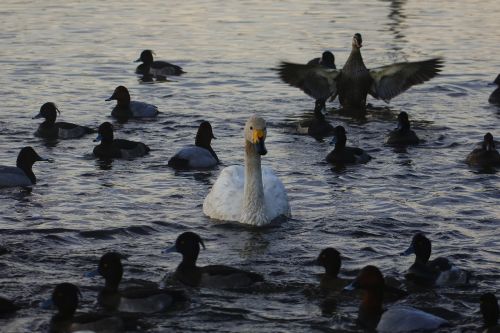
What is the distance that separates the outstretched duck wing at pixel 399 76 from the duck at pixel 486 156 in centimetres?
570

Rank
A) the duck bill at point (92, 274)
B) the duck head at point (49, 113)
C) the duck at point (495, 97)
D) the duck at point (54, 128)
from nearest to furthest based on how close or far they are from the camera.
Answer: the duck bill at point (92, 274), the duck at point (54, 128), the duck head at point (49, 113), the duck at point (495, 97)

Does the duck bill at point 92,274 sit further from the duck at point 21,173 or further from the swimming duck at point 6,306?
the duck at point 21,173

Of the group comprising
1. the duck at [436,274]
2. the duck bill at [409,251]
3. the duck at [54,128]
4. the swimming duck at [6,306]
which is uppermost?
the duck at [54,128]

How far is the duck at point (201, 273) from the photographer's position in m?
11.6

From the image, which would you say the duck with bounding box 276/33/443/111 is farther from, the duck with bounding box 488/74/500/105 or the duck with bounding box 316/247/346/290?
the duck with bounding box 316/247/346/290

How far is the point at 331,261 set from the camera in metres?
11.8

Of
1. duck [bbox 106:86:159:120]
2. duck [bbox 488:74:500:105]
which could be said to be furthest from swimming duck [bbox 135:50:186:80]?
duck [bbox 488:74:500:105]

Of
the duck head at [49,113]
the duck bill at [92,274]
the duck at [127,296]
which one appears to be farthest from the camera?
the duck head at [49,113]

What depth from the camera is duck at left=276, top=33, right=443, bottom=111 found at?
74.9ft

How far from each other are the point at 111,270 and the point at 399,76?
12738mm

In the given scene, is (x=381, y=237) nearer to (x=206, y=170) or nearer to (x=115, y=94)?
(x=206, y=170)

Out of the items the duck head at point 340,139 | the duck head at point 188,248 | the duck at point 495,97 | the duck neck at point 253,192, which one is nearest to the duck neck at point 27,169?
the duck neck at point 253,192

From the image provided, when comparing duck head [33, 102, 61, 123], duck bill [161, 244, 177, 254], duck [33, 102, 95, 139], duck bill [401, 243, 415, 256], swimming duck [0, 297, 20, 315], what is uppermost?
duck head [33, 102, 61, 123]

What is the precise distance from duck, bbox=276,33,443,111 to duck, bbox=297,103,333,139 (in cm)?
264
